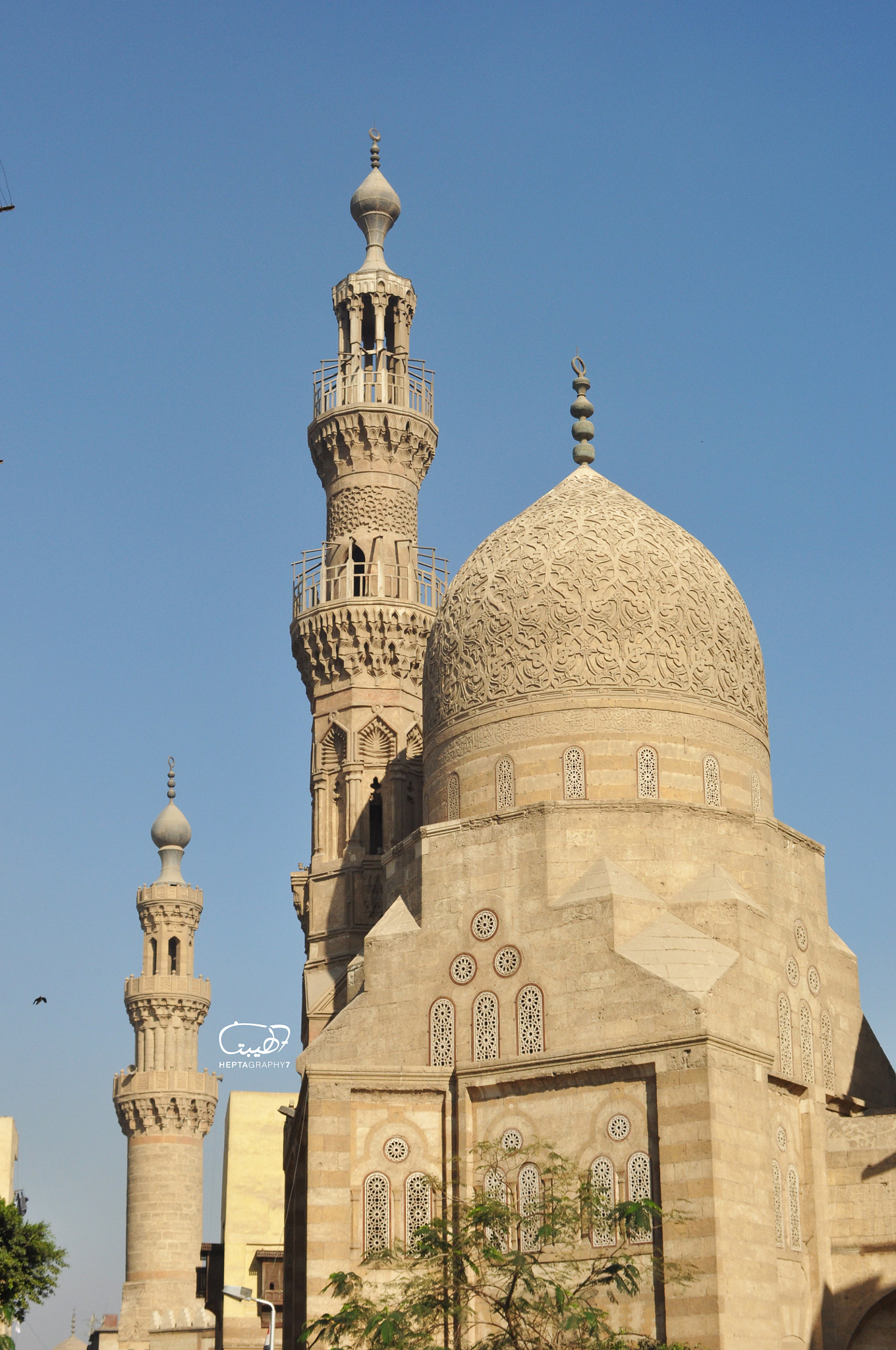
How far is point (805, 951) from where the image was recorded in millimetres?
22938

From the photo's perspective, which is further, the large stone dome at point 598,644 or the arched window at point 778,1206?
the large stone dome at point 598,644

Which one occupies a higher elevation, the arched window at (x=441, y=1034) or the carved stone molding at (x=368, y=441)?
the carved stone molding at (x=368, y=441)

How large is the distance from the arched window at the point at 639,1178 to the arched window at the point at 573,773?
495 cm

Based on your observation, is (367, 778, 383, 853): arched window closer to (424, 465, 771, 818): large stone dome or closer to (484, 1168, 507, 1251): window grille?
(424, 465, 771, 818): large stone dome

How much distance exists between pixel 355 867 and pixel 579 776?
681cm

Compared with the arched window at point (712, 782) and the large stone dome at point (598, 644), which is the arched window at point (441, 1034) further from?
the arched window at point (712, 782)

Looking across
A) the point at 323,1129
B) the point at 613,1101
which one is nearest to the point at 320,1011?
the point at 323,1129

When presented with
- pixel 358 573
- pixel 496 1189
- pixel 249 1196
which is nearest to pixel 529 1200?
pixel 496 1189

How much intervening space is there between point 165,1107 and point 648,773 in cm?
2878

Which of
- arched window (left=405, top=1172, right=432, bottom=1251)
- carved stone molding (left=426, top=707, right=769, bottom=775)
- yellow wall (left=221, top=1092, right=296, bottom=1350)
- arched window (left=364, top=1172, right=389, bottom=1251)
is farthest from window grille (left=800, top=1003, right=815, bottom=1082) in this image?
yellow wall (left=221, top=1092, right=296, bottom=1350)

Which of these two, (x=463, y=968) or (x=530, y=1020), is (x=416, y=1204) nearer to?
(x=530, y=1020)

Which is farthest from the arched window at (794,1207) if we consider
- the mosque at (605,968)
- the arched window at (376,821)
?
the arched window at (376,821)

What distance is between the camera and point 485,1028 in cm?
2159

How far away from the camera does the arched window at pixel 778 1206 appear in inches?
795
